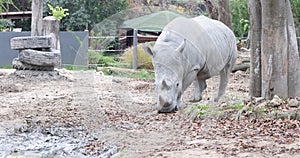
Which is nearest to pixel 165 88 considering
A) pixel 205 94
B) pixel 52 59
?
pixel 205 94

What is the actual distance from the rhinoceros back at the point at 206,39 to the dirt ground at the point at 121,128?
89 cm

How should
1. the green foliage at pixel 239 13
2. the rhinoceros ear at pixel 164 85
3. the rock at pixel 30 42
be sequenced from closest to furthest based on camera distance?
the rhinoceros ear at pixel 164 85
the rock at pixel 30 42
the green foliage at pixel 239 13

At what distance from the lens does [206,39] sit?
10.3m

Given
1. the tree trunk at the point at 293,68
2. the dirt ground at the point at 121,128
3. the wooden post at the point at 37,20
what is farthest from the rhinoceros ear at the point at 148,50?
the wooden post at the point at 37,20

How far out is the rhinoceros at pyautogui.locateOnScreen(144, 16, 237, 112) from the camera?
950cm

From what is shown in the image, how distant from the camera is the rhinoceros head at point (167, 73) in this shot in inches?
373

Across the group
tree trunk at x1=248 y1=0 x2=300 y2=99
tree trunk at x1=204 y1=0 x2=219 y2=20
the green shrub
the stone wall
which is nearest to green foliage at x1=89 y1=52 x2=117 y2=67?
the green shrub

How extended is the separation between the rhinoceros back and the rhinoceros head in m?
0.29

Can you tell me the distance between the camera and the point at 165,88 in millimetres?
9492

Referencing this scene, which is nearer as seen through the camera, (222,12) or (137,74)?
(137,74)

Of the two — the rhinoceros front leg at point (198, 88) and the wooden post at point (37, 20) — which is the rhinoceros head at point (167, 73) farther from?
the wooden post at point (37, 20)

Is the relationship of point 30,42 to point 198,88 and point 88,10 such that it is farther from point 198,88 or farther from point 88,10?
point 88,10

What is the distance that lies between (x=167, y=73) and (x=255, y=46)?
1.61 m

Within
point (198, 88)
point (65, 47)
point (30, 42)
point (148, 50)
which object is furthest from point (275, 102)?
point (65, 47)
